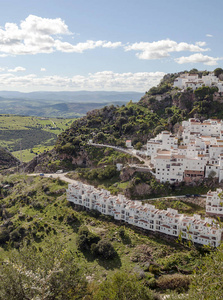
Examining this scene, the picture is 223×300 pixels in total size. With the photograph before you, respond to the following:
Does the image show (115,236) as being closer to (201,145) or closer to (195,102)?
(201,145)

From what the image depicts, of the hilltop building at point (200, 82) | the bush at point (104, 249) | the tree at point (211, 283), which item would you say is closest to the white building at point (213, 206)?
the bush at point (104, 249)

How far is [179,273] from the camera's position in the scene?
33.6 metres

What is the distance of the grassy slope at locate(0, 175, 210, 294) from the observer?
3528 cm

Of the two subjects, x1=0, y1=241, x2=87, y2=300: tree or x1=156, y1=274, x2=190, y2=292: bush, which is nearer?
x1=0, y1=241, x2=87, y2=300: tree

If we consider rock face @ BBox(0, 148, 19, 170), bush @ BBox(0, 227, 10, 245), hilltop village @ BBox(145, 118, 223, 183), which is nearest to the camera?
bush @ BBox(0, 227, 10, 245)

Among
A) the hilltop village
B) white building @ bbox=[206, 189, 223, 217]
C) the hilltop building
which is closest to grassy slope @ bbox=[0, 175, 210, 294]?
white building @ bbox=[206, 189, 223, 217]

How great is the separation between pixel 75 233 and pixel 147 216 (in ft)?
44.5

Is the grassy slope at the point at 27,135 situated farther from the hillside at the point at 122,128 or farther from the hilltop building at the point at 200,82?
the hilltop building at the point at 200,82

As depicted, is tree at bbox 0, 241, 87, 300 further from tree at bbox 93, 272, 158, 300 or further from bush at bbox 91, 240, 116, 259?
bush at bbox 91, 240, 116, 259

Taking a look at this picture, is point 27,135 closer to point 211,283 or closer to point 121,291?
point 121,291

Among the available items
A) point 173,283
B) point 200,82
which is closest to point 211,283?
point 173,283

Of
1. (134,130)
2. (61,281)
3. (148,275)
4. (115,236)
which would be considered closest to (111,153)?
(134,130)

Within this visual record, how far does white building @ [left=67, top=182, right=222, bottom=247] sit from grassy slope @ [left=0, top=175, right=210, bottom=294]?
1507 millimetres

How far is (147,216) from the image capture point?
141ft
